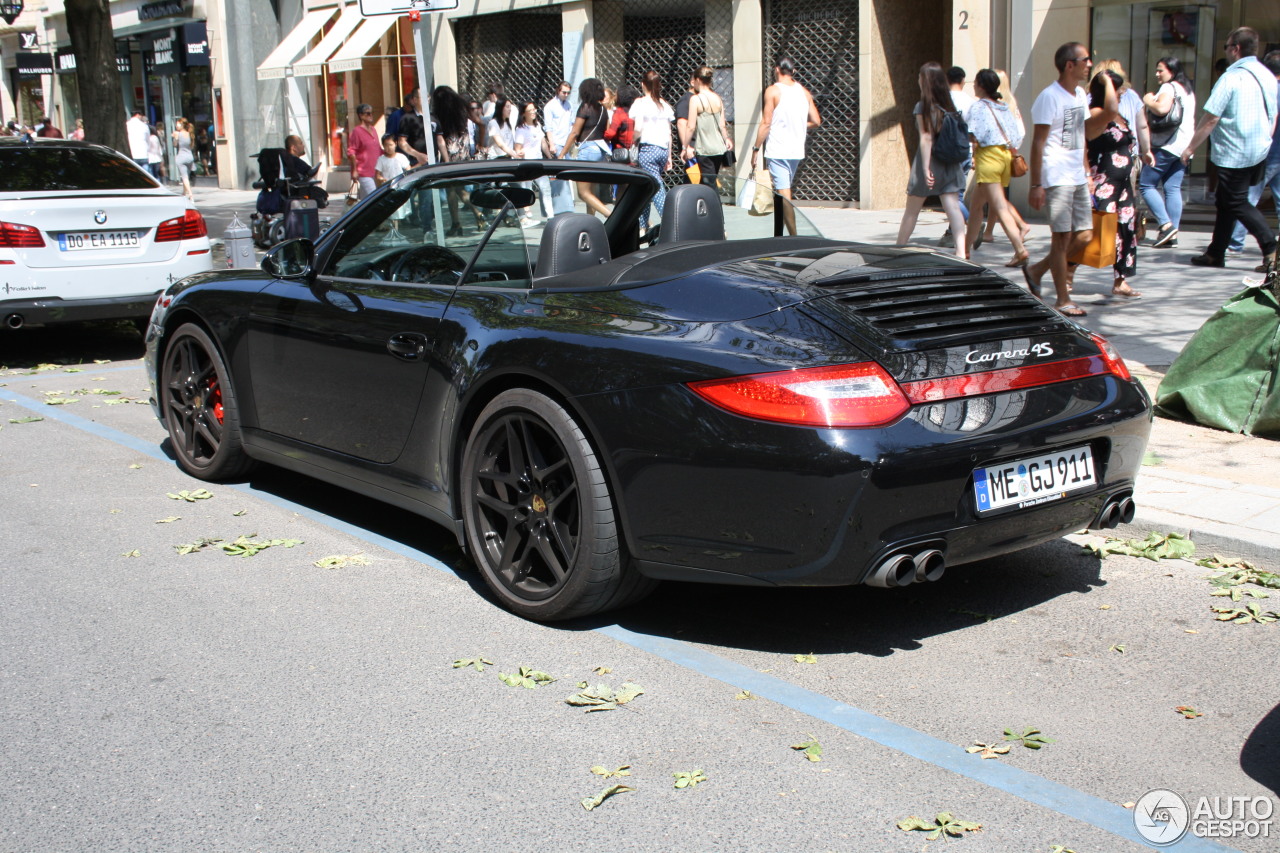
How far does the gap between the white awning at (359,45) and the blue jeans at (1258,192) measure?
1724cm

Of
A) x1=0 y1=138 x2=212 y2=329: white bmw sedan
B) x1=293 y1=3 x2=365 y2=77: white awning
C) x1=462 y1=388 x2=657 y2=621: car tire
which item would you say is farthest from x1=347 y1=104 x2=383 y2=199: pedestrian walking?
x1=462 y1=388 x2=657 y2=621: car tire

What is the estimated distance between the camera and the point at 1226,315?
6.52 m

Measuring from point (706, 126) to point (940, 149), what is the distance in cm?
462

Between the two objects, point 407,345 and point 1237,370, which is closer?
point 407,345

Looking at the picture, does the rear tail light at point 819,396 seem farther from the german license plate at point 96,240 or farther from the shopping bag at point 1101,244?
the german license plate at point 96,240

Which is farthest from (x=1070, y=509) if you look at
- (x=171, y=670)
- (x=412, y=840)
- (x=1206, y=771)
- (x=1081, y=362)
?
(x=171, y=670)

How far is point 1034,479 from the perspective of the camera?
12.8ft

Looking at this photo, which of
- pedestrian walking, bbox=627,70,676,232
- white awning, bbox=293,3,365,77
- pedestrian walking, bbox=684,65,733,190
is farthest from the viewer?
white awning, bbox=293,3,365,77

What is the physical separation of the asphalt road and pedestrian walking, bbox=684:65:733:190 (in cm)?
1019

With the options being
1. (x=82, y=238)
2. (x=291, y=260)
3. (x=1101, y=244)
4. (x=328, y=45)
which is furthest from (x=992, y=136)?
(x=328, y=45)

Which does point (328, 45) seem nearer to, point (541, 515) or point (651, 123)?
point (651, 123)

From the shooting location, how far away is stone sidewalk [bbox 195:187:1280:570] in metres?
5.02

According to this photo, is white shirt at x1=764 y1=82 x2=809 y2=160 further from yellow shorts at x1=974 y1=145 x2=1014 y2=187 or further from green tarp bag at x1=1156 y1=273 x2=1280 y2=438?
green tarp bag at x1=1156 y1=273 x2=1280 y2=438

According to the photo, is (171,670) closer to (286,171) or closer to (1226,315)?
(1226,315)
